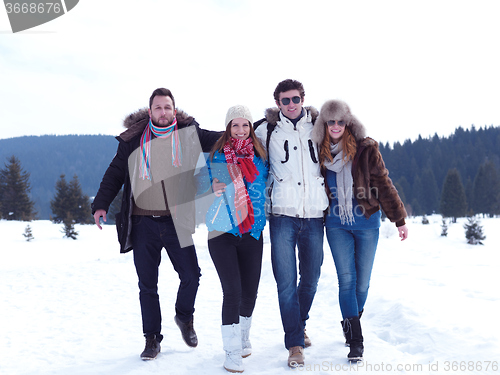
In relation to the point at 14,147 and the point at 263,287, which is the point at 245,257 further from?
the point at 14,147

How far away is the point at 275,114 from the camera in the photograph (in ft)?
11.7

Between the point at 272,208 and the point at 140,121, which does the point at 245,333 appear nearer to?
the point at 272,208

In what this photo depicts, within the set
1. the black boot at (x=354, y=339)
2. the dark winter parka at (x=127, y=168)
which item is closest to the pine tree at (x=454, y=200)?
the black boot at (x=354, y=339)

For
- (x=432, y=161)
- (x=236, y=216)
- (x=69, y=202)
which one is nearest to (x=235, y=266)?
(x=236, y=216)

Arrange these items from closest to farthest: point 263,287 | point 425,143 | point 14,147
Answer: point 263,287
point 425,143
point 14,147

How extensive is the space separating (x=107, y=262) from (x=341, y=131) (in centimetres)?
883

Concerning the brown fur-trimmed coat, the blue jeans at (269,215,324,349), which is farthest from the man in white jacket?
the brown fur-trimmed coat

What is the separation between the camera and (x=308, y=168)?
3.38 metres

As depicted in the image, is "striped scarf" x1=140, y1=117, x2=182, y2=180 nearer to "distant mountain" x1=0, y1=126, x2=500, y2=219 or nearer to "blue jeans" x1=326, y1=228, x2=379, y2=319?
"blue jeans" x1=326, y1=228, x2=379, y2=319

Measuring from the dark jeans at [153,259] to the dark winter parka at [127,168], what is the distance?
4.7 inches

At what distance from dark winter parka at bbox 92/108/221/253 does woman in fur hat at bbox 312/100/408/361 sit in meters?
1.21

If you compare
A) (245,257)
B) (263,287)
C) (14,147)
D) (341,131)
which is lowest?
(263,287)

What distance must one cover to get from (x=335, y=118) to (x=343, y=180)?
598mm

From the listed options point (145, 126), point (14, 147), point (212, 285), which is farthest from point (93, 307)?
point (14, 147)
